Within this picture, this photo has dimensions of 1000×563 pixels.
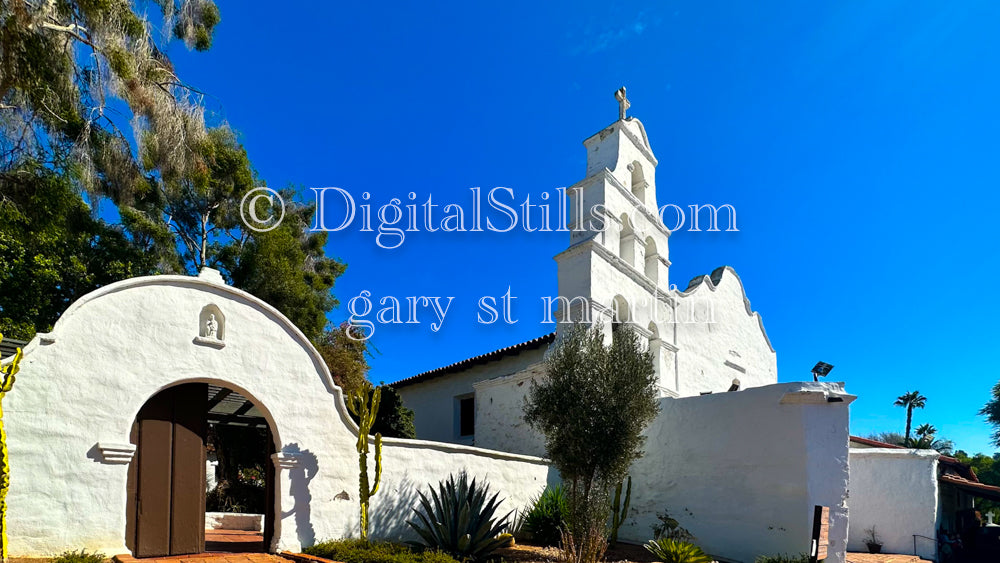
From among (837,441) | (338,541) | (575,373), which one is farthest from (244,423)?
(837,441)

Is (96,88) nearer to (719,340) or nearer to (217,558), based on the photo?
(217,558)

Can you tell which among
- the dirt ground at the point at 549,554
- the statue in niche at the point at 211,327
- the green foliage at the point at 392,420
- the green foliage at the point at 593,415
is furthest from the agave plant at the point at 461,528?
the green foliage at the point at 392,420

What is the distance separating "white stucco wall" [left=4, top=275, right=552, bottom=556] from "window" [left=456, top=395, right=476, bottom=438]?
6.16 m

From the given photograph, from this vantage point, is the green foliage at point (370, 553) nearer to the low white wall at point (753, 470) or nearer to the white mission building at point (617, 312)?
the white mission building at point (617, 312)

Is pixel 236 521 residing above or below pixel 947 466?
below

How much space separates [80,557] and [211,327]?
3.44 meters

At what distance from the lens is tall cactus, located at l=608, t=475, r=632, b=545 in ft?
43.3

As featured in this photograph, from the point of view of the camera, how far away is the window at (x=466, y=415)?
18766 mm

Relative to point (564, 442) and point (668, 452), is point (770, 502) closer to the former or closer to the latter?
point (668, 452)

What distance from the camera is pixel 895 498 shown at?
51.5 feet

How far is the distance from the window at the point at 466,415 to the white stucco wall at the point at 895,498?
31.5 ft

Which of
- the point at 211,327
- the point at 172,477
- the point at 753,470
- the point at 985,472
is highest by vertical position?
the point at 211,327

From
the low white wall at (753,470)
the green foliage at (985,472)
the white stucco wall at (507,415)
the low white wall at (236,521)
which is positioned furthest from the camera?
the green foliage at (985,472)

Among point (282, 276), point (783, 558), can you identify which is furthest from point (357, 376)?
point (783, 558)
